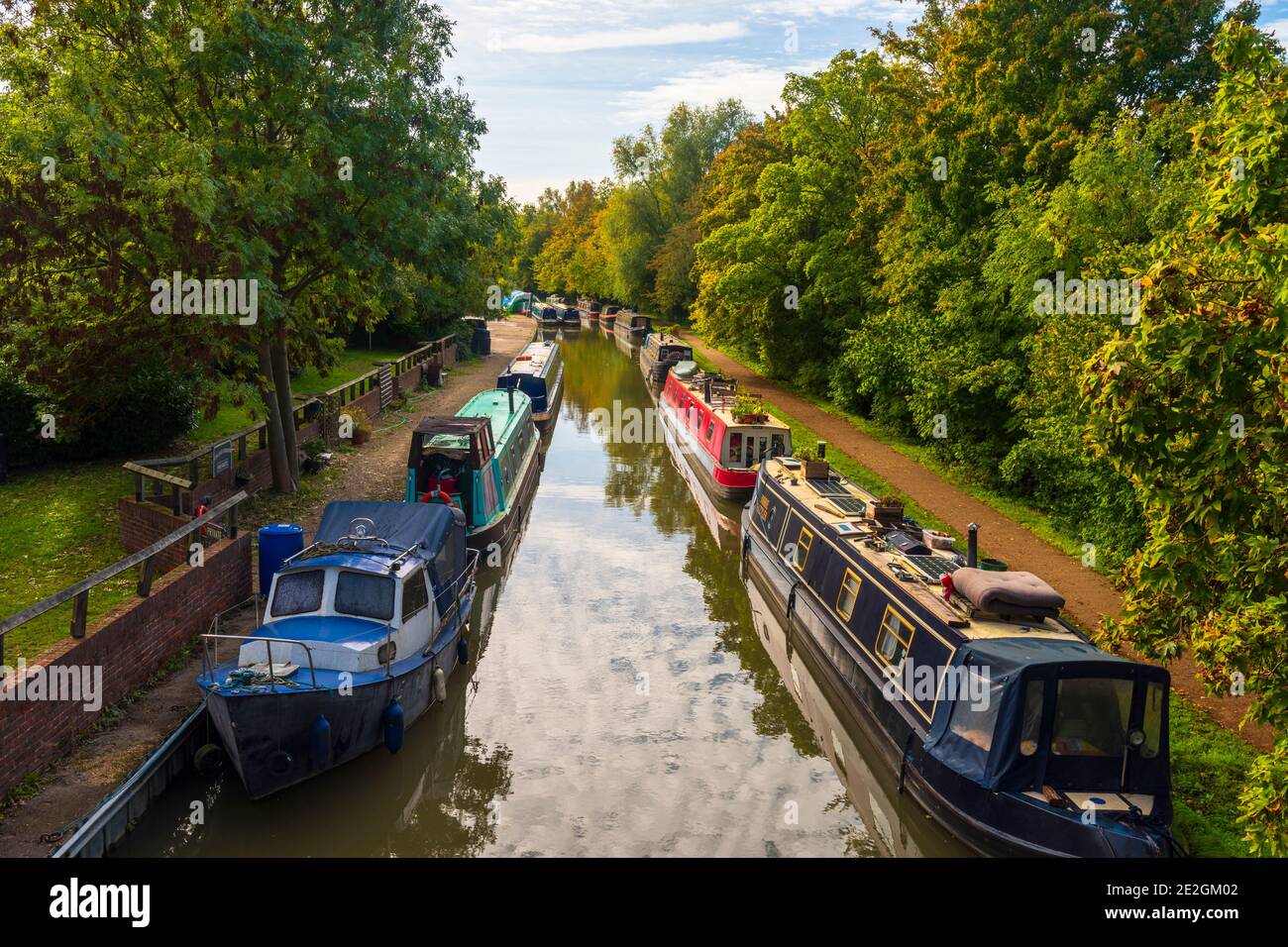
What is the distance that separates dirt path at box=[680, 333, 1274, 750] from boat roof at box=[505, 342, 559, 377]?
10141 millimetres

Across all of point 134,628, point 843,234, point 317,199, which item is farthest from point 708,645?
point 843,234

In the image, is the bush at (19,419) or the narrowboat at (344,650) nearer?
the narrowboat at (344,650)

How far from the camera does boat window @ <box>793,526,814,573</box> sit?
15.9 meters

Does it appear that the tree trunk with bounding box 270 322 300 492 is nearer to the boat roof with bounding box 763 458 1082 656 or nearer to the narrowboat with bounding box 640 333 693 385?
the boat roof with bounding box 763 458 1082 656

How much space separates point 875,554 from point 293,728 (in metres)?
8.08

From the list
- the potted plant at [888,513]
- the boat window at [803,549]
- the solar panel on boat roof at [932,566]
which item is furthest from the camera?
the boat window at [803,549]

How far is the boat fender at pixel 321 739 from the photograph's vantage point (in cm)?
1009

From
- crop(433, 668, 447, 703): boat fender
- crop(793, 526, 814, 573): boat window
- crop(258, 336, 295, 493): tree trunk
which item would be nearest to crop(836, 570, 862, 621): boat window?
crop(793, 526, 814, 573): boat window

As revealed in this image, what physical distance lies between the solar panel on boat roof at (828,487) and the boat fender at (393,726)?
30.2 ft

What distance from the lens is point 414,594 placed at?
39.7ft

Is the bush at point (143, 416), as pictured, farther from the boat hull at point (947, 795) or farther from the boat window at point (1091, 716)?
the boat window at point (1091, 716)

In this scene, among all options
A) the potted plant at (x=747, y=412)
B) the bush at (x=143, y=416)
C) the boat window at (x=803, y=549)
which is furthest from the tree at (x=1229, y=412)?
the bush at (x=143, y=416)

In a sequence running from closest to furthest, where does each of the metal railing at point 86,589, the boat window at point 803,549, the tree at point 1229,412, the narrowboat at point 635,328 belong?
the tree at point 1229,412 → the metal railing at point 86,589 → the boat window at point 803,549 → the narrowboat at point 635,328

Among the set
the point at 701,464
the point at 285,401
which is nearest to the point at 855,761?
the point at 285,401
